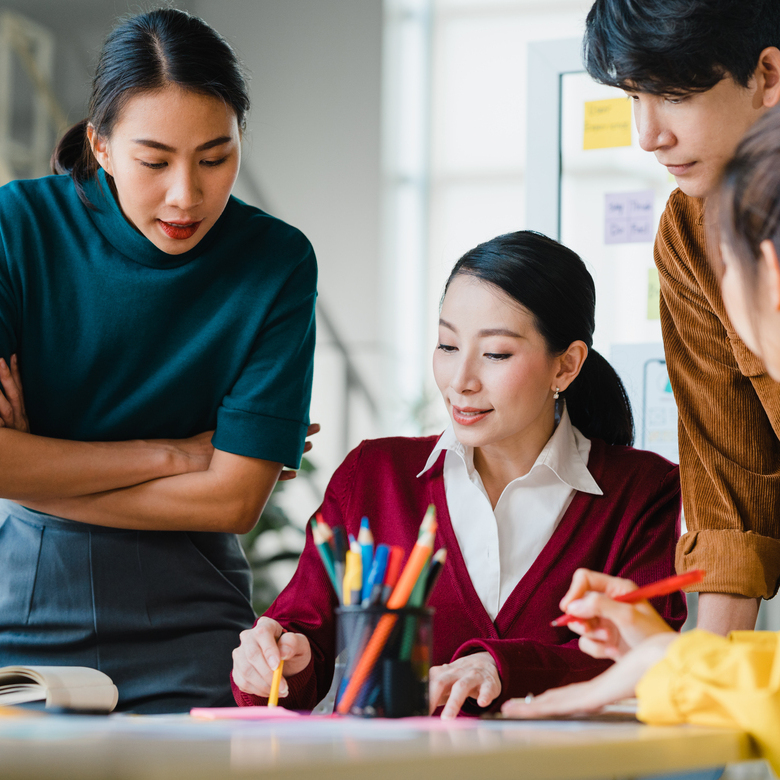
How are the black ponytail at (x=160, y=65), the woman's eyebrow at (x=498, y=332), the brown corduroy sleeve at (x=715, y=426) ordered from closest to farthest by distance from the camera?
the brown corduroy sleeve at (x=715, y=426) < the black ponytail at (x=160, y=65) < the woman's eyebrow at (x=498, y=332)

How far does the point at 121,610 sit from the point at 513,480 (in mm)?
617

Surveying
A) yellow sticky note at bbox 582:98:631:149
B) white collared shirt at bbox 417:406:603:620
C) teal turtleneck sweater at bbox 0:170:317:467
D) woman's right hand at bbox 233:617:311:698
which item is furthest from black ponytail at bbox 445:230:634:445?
yellow sticky note at bbox 582:98:631:149

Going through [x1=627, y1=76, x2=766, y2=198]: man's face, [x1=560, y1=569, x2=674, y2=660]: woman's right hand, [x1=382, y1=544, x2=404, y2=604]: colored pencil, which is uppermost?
[x1=627, y1=76, x2=766, y2=198]: man's face

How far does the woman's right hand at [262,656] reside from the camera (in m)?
1.13

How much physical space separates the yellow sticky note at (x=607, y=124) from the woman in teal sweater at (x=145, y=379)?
3.74ft

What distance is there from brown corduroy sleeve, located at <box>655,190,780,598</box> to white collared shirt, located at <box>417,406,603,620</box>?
0.65ft

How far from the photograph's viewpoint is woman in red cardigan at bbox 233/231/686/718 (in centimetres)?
137

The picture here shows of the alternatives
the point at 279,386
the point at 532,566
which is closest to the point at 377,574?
the point at 532,566

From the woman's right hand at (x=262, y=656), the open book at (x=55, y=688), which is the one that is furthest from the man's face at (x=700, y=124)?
the open book at (x=55, y=688)

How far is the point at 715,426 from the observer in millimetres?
1323

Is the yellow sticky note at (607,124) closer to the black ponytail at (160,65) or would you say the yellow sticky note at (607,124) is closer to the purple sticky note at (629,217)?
the purple sticky note at (629,217)

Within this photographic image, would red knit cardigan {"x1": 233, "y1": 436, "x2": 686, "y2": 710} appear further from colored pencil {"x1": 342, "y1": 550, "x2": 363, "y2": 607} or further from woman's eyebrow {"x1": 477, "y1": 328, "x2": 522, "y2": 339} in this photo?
colored pencil {"x1": 342, "y1": 550, "x2": 363, "y2": 607}

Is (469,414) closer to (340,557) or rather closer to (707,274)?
(707,274)

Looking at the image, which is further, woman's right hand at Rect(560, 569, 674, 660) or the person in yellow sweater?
woman's right hand at Rect(560, 569, 674, 660)
